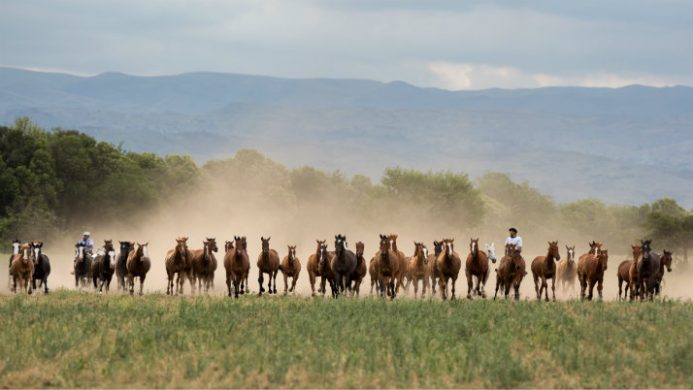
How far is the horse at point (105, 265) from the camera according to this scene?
43.3 metres

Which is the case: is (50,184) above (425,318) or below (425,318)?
above

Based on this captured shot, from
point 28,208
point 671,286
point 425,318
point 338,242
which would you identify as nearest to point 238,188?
point 28,208

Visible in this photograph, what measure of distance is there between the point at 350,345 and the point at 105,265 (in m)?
21.7

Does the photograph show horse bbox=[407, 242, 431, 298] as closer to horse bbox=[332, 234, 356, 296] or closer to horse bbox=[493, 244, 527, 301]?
horse bbox=[332, 234, 356, 296]

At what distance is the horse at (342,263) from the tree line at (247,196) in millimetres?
68634

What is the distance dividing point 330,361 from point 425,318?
18.9 ft

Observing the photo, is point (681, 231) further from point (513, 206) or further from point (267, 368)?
point (267, 368)

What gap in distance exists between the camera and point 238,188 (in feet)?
523

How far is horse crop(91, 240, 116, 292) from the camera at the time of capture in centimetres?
4334

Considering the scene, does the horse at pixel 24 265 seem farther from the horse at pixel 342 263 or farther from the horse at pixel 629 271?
the horse at pixel 629 271

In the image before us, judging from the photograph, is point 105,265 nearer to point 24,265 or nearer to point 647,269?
point 24,265

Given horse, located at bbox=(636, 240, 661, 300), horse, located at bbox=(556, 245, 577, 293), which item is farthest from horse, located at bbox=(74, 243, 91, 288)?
horse, located at bbox=(636, 240, 661, 300)

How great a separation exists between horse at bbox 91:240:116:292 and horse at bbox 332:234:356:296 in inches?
Result: 373

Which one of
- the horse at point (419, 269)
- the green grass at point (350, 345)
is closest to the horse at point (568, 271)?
the horse at point (419, 269)
